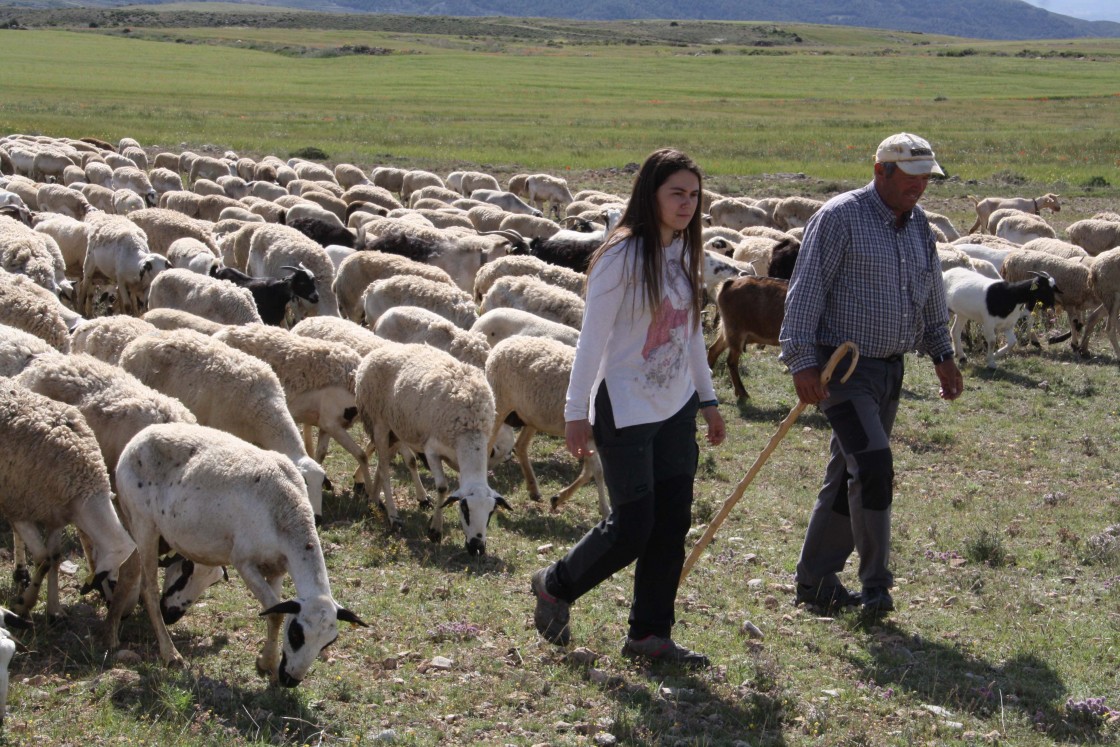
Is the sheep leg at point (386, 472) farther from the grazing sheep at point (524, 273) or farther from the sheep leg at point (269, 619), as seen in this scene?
the grazing sheep at point (524, 273)

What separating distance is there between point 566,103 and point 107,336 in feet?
198

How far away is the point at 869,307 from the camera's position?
6211mm

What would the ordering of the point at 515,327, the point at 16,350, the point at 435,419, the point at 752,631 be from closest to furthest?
the point at 752,631 → the point at 16,350 → the point at 435,419 → the point at 515,327

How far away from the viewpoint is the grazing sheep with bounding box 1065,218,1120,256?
20141 millimetres

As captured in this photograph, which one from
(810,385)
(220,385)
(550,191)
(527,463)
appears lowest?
(527,463)

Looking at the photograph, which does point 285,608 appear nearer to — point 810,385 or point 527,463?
point 810,385

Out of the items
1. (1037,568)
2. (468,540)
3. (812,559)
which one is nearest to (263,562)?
(468,540)

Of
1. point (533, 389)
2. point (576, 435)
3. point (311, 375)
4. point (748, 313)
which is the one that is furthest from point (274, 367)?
point (748, 313)

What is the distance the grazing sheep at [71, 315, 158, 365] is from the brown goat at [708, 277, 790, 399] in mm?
6539

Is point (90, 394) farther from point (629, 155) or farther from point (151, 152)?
point (629, 155)

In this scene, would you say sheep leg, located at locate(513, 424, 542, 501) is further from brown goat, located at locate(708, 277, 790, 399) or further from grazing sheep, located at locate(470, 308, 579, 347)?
brown goat, located at locate(708, 277, 790, 399)

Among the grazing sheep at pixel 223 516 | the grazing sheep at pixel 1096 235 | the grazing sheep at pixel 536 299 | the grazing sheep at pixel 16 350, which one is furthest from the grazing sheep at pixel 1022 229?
the grazing sheep at pixel 223 516

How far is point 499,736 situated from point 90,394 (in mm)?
3681

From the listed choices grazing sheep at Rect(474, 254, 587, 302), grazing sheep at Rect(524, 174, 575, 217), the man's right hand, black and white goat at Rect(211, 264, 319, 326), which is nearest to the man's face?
the man's right hand
